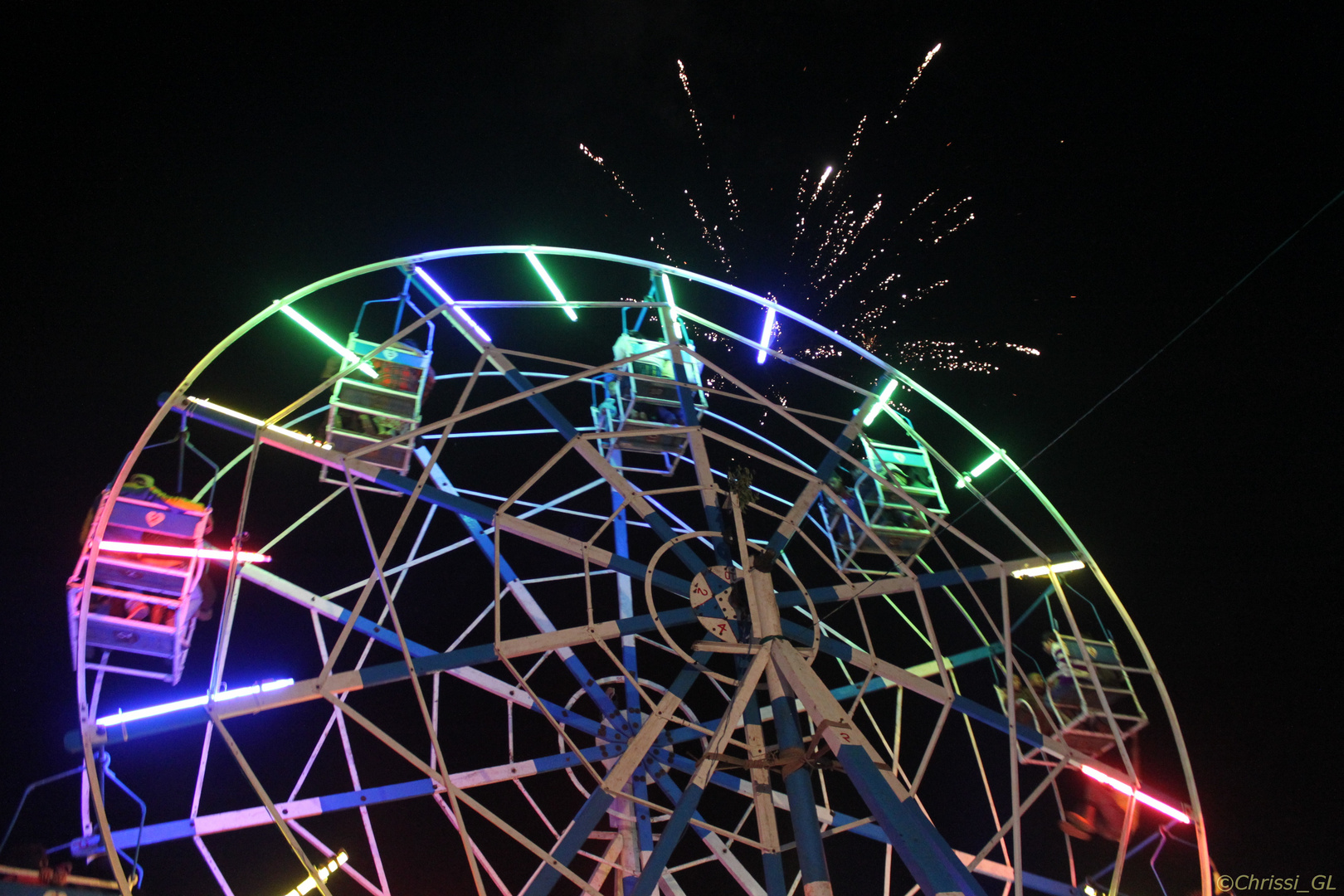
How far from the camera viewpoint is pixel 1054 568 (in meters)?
12.4

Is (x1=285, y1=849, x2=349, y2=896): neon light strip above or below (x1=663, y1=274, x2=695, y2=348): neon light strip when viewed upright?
below

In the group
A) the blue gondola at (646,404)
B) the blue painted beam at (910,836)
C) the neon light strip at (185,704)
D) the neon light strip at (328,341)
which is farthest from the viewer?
the blue gondola at (646,404)

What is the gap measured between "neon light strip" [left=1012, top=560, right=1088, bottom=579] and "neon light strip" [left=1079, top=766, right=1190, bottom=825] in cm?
306

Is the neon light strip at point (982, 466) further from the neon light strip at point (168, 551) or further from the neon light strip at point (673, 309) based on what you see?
the neon light strip at point (168, 551)

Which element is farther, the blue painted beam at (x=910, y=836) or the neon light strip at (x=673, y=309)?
the neon light strip at (x=673, y=309)

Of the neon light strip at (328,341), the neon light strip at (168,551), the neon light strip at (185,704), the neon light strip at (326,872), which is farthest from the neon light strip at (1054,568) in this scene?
the neon light strip at (168,551)

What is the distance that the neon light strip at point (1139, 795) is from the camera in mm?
11531

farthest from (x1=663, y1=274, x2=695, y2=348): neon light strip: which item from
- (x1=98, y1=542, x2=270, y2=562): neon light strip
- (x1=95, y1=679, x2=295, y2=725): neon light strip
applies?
(x1=95, y1=679, x2=295, y2=725): neon light strip

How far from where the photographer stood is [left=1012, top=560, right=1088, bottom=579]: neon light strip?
12.4 metres

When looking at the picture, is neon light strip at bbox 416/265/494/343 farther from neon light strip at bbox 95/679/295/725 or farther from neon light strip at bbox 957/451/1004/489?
neon light strip at bbox 957/451/1004/489

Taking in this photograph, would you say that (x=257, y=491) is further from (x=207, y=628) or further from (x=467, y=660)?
(x=467, y=660)

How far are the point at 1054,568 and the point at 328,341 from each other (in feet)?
38.9

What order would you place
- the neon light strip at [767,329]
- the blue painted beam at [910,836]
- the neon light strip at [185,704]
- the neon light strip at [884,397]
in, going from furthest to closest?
the neon light strip at [884,397]
the neon light strip at [767,329]
the neon light strip at [185,704]
the blue painted beam at [910,836]

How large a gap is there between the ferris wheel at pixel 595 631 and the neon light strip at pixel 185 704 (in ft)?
0.21
